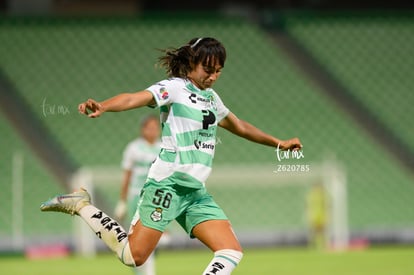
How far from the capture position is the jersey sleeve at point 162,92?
21.0 feet

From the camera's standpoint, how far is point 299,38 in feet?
69.0

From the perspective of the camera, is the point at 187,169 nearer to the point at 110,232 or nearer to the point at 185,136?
the point at 185,136

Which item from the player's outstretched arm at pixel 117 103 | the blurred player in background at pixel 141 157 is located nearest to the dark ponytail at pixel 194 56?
the player's outstretched arm at pixel 117 103

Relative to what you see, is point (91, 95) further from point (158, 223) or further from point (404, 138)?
point (158, 223)

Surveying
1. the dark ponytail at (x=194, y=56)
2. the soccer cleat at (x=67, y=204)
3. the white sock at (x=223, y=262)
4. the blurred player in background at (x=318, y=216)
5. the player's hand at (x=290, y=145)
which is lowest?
the white sock at (x=223, y=262)

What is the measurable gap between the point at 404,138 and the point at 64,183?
7.04m

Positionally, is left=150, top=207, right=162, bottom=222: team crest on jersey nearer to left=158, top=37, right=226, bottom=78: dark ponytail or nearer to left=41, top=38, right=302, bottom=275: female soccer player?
left=41, top=38, right=302, bottom=275: female soccer player

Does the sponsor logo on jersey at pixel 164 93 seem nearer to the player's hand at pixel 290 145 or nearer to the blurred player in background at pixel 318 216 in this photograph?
the player's hand at pixel 290 145

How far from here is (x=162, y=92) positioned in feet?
21.2

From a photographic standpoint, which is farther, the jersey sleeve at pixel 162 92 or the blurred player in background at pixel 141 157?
the blurred player in background at pixel 141 157

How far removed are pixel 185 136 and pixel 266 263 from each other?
22.1ft

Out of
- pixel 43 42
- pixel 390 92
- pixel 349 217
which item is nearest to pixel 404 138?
pixel 390 92

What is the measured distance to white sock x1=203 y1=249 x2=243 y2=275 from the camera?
649 centimetres

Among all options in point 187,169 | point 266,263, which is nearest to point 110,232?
point 187,169
